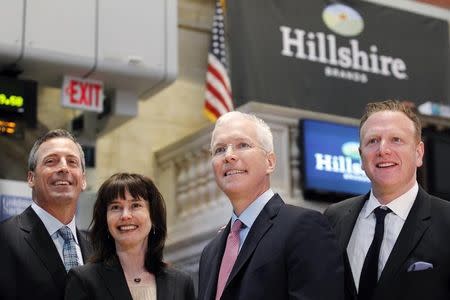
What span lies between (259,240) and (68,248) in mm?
1074

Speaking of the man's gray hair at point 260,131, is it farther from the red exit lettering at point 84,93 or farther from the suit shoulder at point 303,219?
the red exit lettering at point 84,93

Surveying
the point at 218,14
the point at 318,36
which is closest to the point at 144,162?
the point at 218,14

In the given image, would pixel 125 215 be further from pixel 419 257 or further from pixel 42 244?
pixel 419 257

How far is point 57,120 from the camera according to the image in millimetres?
10219

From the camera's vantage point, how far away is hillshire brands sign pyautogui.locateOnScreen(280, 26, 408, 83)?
472 inches

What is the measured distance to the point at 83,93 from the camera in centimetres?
856

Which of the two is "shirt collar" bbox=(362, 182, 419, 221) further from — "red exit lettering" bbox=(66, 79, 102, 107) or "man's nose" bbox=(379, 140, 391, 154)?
"red exit lettering" bbox=(66, 79, 102, 107)

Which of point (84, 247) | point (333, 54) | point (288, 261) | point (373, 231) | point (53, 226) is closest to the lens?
point (288, 261)

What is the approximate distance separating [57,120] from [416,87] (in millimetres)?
5617

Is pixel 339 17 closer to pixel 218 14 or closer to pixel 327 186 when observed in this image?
pixel 218 14

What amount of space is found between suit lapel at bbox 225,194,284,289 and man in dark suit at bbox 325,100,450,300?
1.10ft

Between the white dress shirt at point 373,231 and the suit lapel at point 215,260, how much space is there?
0.50 m

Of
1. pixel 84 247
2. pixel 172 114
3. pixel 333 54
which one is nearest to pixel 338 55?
pixel 333 54

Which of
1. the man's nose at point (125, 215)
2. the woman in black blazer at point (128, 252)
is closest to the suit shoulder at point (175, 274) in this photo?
the woman in black blazer at point (128, 252)
